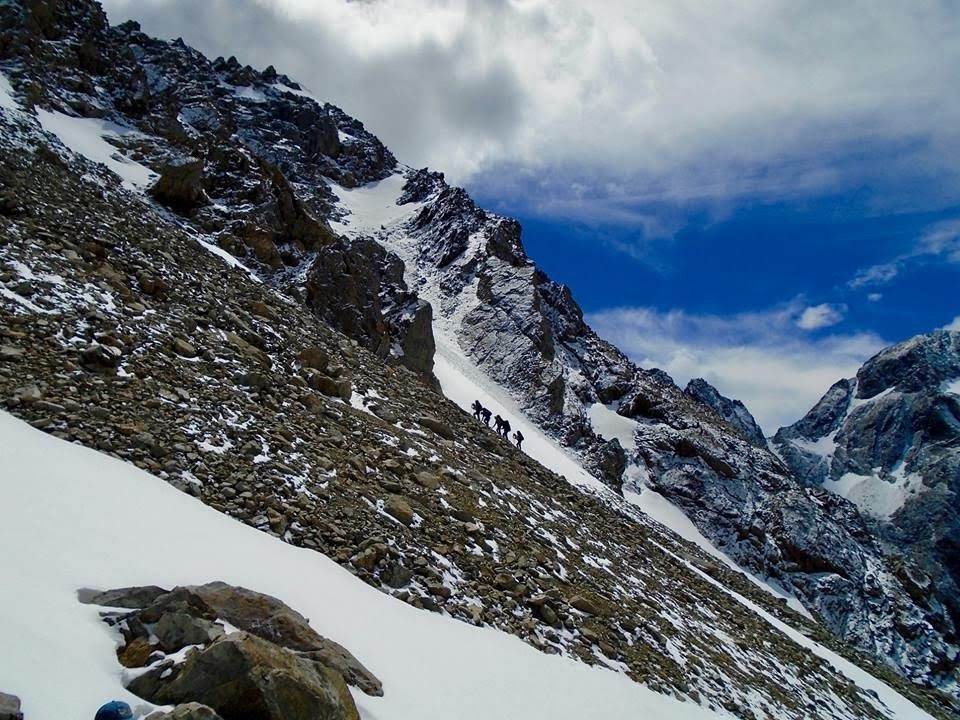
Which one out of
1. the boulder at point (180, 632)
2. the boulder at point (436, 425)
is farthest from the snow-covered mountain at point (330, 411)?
the boulder at point (180, 632)

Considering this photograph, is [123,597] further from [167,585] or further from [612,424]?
[612,424]

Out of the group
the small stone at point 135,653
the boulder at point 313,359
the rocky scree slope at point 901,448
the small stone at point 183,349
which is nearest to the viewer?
the small stone at point 135,653

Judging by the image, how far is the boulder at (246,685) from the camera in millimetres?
4598

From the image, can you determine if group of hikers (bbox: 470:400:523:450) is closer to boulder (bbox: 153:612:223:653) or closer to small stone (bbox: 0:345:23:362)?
small stone (bbox: 0:345:23:362)

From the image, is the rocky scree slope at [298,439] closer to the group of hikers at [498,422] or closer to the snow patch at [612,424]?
the group of hikers at [498,422]

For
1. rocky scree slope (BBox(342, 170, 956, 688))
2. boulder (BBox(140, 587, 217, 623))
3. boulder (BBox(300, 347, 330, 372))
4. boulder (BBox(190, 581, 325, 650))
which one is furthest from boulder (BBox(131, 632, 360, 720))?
rocky scree slope (BBox(342, 170, 956, 688))

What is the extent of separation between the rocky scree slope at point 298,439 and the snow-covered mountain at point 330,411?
0.07m

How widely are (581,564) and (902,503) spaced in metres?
149

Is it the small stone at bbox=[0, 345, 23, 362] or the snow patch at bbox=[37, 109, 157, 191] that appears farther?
the snow patch at bbox=[37, 109, 157, 191]

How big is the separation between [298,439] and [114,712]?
8.75 m

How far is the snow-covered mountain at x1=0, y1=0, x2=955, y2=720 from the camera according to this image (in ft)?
34.1

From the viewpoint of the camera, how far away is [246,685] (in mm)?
4617

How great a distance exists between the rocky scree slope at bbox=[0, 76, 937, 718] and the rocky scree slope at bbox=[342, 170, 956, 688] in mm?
27945

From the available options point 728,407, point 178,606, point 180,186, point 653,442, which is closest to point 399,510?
point 178,606
